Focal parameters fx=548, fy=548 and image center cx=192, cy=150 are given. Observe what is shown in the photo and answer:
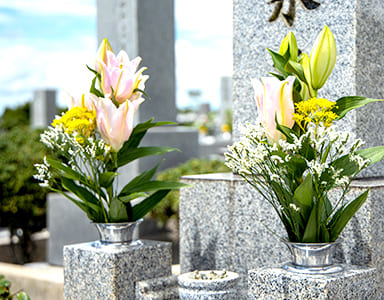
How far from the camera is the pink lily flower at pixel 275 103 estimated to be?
2.23m

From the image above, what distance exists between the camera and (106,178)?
288 centimetres

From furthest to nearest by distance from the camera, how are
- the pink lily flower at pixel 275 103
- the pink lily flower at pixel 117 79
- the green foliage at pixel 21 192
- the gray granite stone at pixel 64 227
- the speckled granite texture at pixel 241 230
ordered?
the green foliage at pixel 21 192 < the gray granite stone at pixel 64 227 < the pink lily flower at pixel 117 79 < the speckled granite texture at pixel 241 230 < the pink lily flower at pixel 275 103

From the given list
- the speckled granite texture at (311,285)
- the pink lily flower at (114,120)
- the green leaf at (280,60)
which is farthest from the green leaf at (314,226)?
the pink lily flower at (114,120)

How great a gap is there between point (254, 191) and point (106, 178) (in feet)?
2.78

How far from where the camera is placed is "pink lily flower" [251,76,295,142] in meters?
2.23

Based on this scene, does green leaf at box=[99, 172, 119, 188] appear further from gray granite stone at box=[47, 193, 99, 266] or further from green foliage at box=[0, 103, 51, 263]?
green foliage at box=[0, 103, 51, 263]

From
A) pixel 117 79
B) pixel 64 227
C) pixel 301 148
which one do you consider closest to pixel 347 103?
pixel 301 148

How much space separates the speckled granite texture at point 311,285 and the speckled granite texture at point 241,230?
320 mm

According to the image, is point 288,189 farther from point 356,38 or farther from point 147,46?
point 147,46

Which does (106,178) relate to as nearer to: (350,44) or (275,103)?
(275,103)

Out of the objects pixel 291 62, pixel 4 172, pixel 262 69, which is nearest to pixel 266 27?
pixel 262 69

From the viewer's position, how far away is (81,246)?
3045mm

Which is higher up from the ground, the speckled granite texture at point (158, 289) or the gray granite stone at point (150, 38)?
the gray granite stone at point (150, 38)

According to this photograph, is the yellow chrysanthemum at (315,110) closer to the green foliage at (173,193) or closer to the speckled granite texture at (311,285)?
the speckled granite texture at (311,285)
